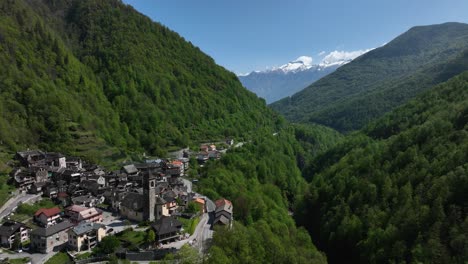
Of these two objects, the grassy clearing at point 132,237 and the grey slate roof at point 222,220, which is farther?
the grey slate roof at point 222,220

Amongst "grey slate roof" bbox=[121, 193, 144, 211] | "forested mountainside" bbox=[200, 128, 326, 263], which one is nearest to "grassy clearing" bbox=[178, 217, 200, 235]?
"forested mountainside" bbox=[200, 128, 326, 263]

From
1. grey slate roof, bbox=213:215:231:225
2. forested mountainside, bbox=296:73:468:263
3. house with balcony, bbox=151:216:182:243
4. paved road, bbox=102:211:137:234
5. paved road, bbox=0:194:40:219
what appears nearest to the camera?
house with balcony, bbox=151:216:182:243

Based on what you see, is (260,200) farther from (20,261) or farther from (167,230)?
(20,261)

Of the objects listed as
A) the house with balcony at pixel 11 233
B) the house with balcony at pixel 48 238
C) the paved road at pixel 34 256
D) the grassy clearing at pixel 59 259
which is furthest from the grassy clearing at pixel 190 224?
the house with balcony at pixel 11 233

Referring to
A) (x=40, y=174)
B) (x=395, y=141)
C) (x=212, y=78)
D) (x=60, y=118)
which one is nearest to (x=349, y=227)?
(x=395, y=141)

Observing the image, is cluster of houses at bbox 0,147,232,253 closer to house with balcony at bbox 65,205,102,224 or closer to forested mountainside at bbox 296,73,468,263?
house with balcony at bbox 65,205,102,224

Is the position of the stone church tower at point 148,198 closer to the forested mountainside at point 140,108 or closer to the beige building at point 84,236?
the beige building at point 84,236

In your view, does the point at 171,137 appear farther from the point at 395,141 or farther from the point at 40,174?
the point at 395,141

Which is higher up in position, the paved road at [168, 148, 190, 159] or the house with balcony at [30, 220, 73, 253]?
the paved road at [168, 148, 190, 159]

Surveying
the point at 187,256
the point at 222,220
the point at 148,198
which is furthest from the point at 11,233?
the point at 222,220

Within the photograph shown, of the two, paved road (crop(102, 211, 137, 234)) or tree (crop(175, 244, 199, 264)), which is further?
paved road (crop(102, 211, 137, 234))
